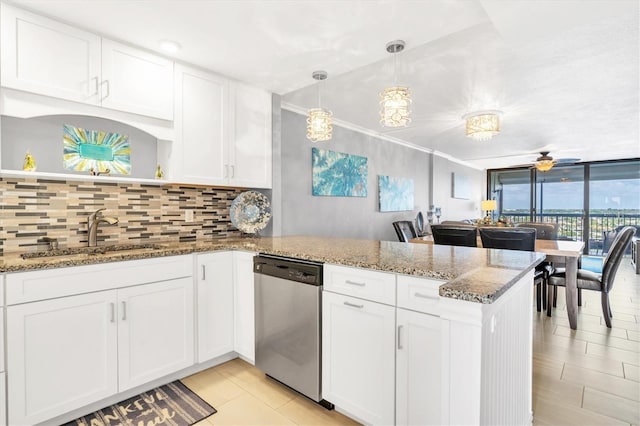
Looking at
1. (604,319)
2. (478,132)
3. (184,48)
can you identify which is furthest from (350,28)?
(604,319)

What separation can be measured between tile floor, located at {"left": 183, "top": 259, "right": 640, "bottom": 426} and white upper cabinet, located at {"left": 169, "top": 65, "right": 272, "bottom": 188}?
150 centimetres

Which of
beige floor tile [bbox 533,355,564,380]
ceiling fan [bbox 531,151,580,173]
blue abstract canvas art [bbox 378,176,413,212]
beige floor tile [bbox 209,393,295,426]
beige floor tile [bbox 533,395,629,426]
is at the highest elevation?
ceiling fan [bbox 531,151,580,173]

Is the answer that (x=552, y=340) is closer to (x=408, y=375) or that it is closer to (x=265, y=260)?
(x=408, y=375)

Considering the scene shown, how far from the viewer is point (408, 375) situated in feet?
4.82

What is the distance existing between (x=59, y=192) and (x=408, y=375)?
2.39m

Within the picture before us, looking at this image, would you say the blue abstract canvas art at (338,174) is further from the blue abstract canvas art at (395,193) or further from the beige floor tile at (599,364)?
the beige floor tile at (599,364)

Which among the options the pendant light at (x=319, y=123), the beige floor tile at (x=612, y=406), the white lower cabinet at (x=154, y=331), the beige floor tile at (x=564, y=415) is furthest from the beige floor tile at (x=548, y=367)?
the white lower cabinet at (x=154, y=331)

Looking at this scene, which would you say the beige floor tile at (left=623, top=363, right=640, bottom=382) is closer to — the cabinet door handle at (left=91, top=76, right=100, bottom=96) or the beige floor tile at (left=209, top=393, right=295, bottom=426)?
the beige floor tile at (left=209, top=393, right=295, bottom=426)

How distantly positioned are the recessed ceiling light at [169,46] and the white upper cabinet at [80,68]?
126 millimetres

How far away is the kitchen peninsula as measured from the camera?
1023 millimetres

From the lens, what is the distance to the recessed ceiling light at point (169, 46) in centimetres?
220

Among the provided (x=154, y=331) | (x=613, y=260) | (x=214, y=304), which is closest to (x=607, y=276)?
(x=613, y=260)

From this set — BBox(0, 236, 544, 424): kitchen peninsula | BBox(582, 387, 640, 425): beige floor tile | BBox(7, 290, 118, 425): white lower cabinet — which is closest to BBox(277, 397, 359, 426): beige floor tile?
BBox(0, 236, 544, 424): kitchen peninsula

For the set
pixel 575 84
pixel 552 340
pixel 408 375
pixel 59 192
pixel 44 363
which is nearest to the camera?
pixel 408 375
